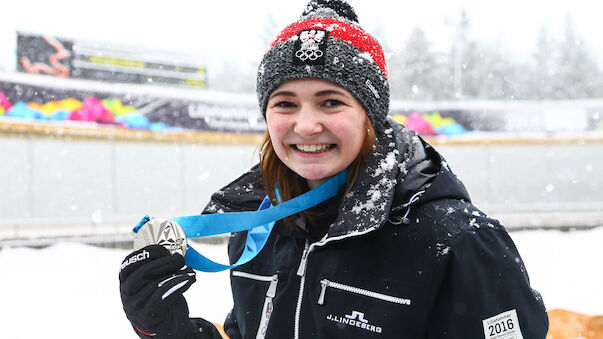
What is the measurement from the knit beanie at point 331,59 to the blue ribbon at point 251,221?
0.28m

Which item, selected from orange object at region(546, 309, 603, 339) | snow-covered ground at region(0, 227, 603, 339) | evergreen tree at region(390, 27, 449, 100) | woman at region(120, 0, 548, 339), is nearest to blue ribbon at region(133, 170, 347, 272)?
woman at region(120, 0, 548, 339)

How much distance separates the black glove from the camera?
146 cm

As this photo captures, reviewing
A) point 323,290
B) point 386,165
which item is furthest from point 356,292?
point 386,165

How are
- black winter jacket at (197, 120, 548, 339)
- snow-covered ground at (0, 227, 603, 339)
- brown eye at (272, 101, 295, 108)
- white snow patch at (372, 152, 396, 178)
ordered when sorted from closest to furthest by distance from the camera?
black winter jacket at (197, 120, 548, 339) → white snow patch at (372, 152, 396, 178) → brown eye at (272, 101, 295, 108) → snow-covered ground at (0, 227, 603, 339)

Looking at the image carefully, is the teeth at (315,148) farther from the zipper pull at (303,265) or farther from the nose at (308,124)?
the zipper pull at (303,265)

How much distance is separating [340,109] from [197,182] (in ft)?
45.5

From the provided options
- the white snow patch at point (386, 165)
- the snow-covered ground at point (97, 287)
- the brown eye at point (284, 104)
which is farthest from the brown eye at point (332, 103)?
the snow-covered ground at point (97, 287)

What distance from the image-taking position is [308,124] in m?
1.51

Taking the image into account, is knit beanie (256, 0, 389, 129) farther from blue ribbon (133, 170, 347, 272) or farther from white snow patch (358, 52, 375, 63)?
blue ribbon (133, 170, 347, 272)

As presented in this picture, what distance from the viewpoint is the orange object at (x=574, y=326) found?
11.2ft

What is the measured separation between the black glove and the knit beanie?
2.07 ft

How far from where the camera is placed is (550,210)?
16.2 metres

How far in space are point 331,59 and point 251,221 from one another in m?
0.62

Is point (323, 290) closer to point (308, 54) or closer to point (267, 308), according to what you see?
point (267, 308)
